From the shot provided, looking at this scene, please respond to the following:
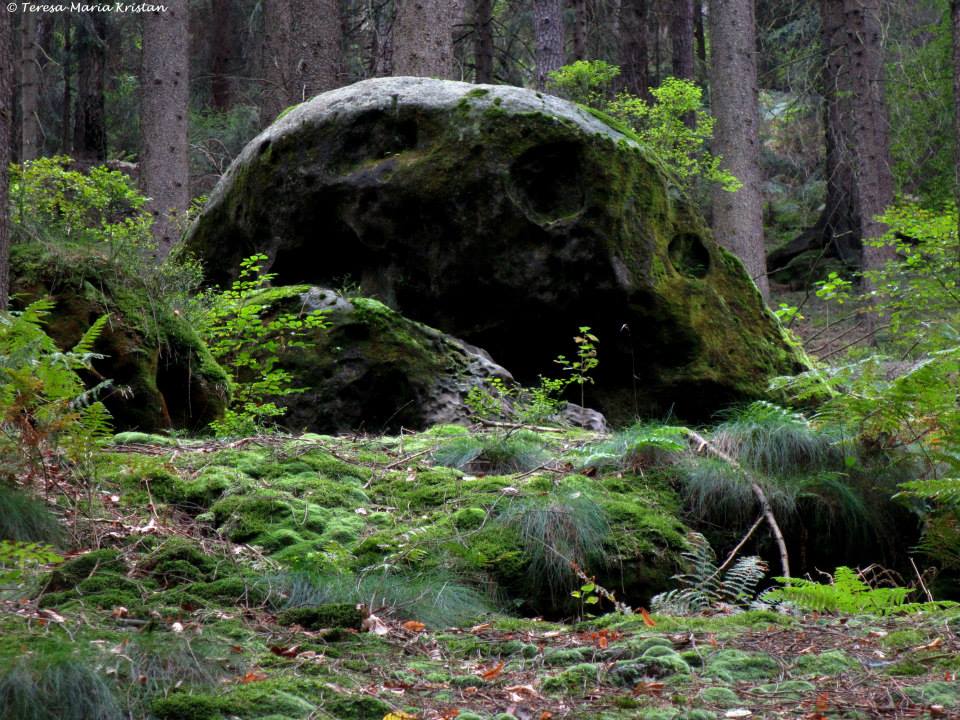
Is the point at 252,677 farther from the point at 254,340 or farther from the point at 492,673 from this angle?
the point at 254,340

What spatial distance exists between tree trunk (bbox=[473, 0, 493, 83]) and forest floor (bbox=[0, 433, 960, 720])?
1361 centimetres

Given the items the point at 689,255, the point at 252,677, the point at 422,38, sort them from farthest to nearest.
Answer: the point at 422,38 → the point at 689,255 → the point at 252,677

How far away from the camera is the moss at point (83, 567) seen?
359 cm

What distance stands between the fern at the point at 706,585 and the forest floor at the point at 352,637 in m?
0.18

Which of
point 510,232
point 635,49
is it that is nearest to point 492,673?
point 510,232

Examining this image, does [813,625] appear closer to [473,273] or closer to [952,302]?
[473,273]

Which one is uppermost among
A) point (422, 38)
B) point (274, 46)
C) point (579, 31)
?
point (579, 31)

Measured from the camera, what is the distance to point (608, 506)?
5.28m

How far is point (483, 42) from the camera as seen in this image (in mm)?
17344

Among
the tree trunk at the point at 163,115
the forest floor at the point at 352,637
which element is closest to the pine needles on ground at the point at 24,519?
the forest floor at the point at 352,637

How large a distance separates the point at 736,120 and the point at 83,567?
14495mm

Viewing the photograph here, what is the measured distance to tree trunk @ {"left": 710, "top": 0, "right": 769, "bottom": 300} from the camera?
52.4ft

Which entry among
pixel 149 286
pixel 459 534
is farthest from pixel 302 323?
pixel 459 534
